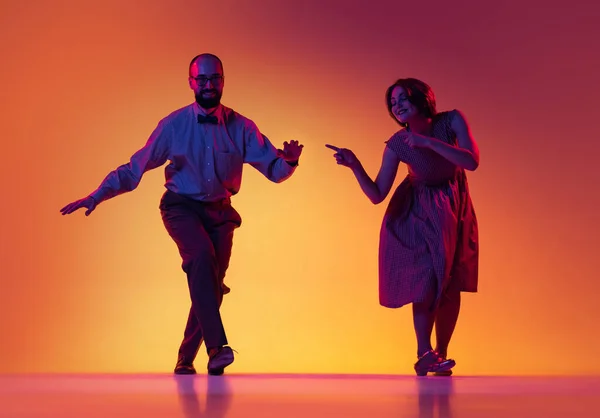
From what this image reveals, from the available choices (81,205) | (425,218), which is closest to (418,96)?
(425,218)

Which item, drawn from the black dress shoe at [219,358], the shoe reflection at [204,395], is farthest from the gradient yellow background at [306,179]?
the shoe reflection at [204,395]

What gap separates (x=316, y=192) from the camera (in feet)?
18.2

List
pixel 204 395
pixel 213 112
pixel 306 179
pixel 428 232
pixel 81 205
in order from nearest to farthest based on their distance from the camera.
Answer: pixel 204 395, pixel 428 232, pixel 81 205, pixel 213 112, pixel 306 179

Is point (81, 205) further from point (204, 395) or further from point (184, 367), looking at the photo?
point (204, 395)

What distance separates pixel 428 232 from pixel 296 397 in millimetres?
1247

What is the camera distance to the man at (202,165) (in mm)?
4043

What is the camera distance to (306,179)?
5551mm

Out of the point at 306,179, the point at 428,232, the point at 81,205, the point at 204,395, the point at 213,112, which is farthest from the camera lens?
the point at 306,179

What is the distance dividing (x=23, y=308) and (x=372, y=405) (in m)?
3.36

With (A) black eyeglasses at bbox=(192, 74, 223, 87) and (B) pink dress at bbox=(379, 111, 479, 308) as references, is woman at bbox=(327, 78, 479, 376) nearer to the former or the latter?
(B) pink dress at bbox=(379, 111, 479, 308)

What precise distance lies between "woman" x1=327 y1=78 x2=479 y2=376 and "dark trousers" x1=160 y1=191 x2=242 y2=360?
545 millimetres

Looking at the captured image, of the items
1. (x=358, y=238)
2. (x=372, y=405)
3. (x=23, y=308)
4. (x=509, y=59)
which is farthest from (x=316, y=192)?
(x=372, y=405)

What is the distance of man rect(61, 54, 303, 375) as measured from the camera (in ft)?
13.3

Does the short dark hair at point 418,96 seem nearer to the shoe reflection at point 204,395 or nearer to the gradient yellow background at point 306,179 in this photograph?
the shoe reflection at point 204,395
